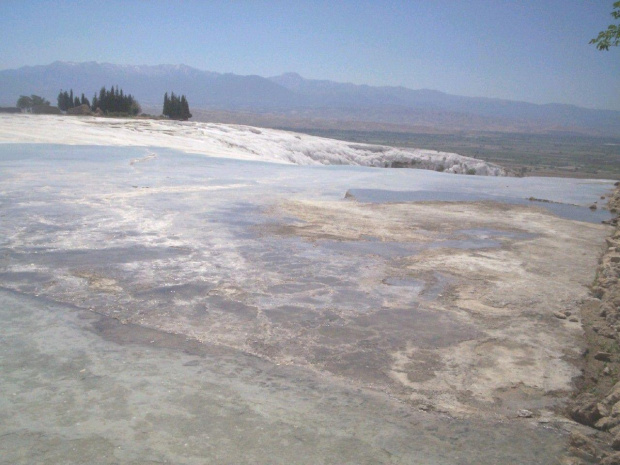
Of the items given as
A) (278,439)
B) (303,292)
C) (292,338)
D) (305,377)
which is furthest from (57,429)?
(303,292)

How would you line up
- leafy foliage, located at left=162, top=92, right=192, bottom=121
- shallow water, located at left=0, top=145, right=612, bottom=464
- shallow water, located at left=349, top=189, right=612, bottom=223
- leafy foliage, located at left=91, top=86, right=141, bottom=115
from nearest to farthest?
shallow water, located at left=0, top=145, right=612, bottom=464
shallow water, located at left=349, top=189, right=612, bottom=223
leafy foliage, located at left=91, top=86, right=141, bottom=115
leafy foliage, located at left=162, top=92, right=192, bottom=121

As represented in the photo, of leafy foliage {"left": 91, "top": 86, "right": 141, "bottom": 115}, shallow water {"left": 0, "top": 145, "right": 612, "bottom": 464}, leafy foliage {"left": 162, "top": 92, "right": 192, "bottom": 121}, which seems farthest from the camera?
leafy foliage {"left": 162, "top": 92, "right": 192, "bottom": 121}

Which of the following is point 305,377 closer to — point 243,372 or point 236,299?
point 243,372

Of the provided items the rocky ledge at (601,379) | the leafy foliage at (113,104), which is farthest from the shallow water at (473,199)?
the leafy foliage at (113,104)

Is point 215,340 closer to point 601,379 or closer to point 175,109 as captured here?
point 601,379

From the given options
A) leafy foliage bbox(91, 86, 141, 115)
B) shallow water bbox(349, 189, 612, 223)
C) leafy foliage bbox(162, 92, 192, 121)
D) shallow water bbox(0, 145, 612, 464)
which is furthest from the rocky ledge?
leafy foliage bbox(91, 86, 141, 115)

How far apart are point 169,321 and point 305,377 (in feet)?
4.26

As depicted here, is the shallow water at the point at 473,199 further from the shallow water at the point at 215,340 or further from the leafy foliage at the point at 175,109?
the leafy foliage at the point at 175,109

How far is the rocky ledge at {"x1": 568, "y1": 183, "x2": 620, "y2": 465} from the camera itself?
2.68m

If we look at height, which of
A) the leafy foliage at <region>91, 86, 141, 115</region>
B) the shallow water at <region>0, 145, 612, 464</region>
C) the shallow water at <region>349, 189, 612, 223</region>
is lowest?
the shallow water at <region>0, 145, 612, 464</region>

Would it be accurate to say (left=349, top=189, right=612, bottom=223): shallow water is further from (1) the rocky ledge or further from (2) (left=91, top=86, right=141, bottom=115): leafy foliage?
(2) (left=91, top=86, right=141, bottom=115): leafy foliage

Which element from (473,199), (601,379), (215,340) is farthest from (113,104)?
(601,379)

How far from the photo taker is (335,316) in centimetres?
436

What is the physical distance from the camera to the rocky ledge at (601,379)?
8.78ft
